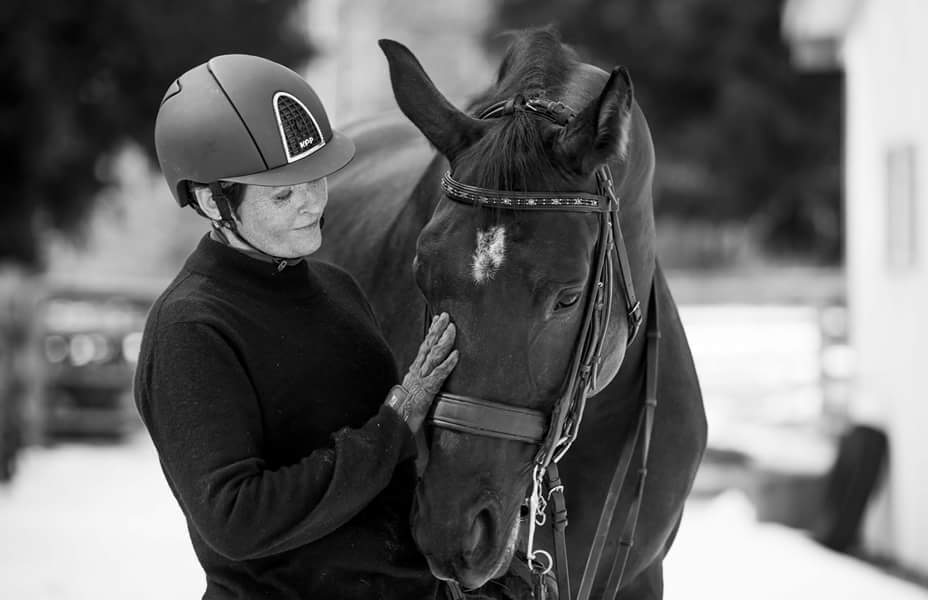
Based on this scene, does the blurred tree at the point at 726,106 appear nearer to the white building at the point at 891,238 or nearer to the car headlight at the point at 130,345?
the car headlight at the point at 130,345

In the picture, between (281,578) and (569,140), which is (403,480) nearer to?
(281,578)

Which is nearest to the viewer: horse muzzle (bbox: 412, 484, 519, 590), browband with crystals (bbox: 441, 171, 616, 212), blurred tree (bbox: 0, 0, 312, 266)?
horse muzzle (bbox: 412, 484, 519, 590)

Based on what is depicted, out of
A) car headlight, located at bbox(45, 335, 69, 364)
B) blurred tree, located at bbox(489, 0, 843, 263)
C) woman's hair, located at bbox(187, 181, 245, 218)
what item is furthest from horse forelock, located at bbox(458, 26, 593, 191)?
blurred tree, located at bbox(489, 0, 843, 263)

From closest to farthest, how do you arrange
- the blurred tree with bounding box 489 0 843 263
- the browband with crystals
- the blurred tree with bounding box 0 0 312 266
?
1. the browband with crystals
2. the blurred tree with bounding box 0 0 312 266
3. the blurred tree with bounding box 489 0 843 263

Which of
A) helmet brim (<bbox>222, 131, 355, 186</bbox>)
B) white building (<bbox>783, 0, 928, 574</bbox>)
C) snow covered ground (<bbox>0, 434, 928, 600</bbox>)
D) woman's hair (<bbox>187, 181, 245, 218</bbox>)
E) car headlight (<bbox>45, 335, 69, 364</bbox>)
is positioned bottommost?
snow covered ground (<bbox>0, 434, 928, 600</bbox>)

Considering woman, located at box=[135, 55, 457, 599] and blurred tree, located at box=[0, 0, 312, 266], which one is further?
blurred tree, located at box=[0, 0, 312, 266]

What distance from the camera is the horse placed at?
2088 mm

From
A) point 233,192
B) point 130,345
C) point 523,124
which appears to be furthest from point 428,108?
point 130,345

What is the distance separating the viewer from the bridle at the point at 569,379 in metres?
2.08

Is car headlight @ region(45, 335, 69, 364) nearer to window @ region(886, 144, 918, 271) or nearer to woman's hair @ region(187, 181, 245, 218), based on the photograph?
window @ region(886, 144, 918, 271)

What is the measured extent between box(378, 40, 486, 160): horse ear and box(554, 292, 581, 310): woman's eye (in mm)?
406

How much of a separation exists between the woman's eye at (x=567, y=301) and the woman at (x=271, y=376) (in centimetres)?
22

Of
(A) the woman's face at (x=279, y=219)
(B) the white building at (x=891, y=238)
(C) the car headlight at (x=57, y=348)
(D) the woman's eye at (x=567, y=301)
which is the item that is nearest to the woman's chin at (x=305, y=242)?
(A) the woman's face at (x=279, y=219)

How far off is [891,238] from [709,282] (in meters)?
12.4
